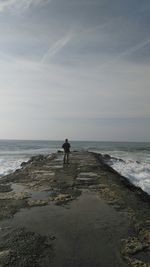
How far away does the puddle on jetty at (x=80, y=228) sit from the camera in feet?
16.8

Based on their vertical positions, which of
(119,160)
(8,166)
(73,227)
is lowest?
(8,166)

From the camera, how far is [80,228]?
6668 millimetres

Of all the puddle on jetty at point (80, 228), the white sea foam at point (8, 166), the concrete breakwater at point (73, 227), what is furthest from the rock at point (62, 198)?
the white sea foam at point (8, 166)

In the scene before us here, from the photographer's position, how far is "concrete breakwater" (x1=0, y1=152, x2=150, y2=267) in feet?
17.0

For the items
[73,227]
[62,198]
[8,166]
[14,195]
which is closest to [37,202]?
[62,198]

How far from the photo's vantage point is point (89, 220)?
7.34m

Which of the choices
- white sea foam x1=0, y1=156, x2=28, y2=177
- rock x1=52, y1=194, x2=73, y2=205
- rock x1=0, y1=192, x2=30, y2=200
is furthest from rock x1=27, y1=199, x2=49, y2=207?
white sea foam x1=0, y1=156, x2=28, y2=177

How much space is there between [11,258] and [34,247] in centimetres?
59

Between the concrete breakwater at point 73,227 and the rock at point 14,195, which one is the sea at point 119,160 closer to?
the concrete breakwater at point 73,227

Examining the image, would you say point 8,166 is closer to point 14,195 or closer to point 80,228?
point 14,195

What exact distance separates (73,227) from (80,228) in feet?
0.61

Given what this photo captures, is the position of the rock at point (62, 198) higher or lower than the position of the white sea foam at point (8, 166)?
higher

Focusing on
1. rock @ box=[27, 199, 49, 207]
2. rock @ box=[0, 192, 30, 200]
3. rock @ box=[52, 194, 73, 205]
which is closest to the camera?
rock @ box=[27, 199, 49, 207]

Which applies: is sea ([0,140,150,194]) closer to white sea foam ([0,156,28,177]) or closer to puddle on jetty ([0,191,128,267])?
white sea foam ([0,156,28,177])
